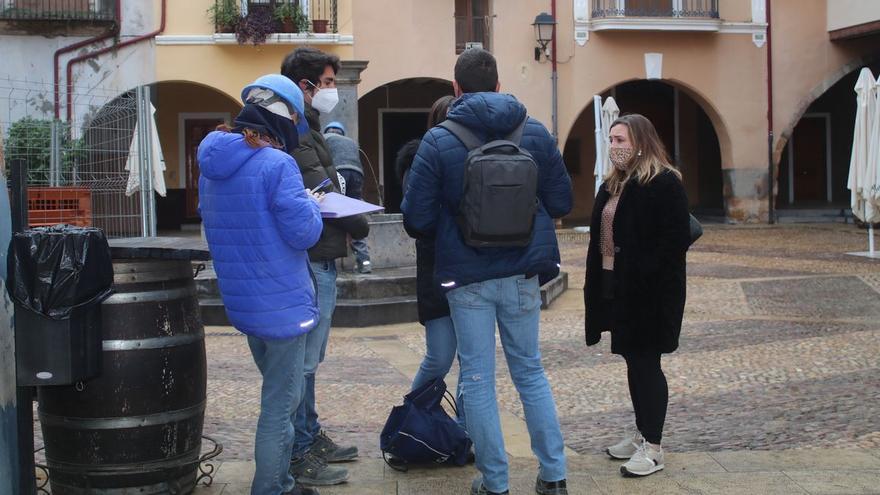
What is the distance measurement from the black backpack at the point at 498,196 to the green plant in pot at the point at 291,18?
1565cm

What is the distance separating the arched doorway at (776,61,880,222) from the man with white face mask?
21.7m

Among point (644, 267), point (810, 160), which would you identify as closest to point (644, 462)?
point (644, 267)

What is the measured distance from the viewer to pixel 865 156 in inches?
586

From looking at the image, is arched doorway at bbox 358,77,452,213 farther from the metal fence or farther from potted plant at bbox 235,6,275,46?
the metal fence

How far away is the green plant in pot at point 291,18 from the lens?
63.5 feet

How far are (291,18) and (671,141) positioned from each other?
9.76 m

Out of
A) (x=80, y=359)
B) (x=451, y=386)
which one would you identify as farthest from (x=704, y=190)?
(x=80, y=359)

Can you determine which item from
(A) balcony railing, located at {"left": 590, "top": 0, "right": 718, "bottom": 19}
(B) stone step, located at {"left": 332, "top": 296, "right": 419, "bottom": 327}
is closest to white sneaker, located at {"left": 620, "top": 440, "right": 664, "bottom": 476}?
(B) stone step, located at {"left": 332, "top": 296, "right": 419, "bottom": 327}

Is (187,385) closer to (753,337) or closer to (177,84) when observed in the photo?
(753,337)

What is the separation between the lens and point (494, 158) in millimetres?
4238

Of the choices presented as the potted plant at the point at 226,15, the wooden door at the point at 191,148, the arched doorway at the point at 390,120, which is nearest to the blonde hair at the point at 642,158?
the potted plant at the point at 226,15

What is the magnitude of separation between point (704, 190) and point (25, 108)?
14300 mm

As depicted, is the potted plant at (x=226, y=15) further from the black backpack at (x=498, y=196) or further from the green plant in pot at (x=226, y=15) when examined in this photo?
the black backpack at (x=498, y=196)

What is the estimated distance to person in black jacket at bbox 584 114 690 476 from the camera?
4863 mm
